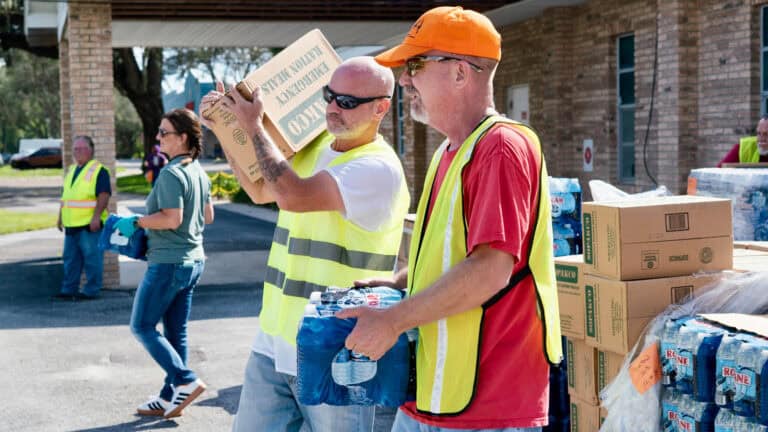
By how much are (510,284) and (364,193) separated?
38.0 inches

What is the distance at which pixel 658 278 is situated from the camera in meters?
4.51

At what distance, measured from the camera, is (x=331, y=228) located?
381 centimetres

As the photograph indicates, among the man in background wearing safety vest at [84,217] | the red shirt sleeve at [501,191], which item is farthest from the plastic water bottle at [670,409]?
the man in background wearing safety vest at [84,217]

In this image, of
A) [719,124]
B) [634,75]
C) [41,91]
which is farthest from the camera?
[41,91]

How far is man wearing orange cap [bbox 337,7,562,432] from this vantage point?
2725mm

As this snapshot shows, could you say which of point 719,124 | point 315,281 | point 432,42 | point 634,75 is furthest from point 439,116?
point 634,75

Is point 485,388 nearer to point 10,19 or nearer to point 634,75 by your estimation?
point 634,75

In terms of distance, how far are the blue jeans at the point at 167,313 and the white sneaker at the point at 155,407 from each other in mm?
45

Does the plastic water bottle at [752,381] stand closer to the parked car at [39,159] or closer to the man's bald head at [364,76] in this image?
the man's bald head at [364,76]

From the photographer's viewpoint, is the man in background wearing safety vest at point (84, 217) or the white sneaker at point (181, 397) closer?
the white sneaker at point (181, 397)

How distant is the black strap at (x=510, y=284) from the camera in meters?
2.82

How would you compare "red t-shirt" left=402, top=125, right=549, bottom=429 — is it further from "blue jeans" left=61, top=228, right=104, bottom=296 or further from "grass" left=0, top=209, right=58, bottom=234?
"grass" left=0, top=209, right=58, bottom=234

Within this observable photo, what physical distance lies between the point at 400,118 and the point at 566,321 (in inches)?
740

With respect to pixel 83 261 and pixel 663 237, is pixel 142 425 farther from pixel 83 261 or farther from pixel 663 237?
pixel 83 261
